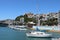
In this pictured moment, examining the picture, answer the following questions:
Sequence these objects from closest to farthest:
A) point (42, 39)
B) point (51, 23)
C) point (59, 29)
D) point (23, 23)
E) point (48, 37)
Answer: point (42, 39) → point (48, 37) → point (59, 29) → point (51, 23) → point (23, 23)

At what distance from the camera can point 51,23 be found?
443 ft

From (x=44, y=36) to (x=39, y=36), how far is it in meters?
1.46

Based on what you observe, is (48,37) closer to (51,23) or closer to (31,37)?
(31,37)

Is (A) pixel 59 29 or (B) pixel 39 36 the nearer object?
(B) pixel 39 36

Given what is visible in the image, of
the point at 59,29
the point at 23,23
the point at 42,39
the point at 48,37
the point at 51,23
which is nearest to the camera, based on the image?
the point at 42,39

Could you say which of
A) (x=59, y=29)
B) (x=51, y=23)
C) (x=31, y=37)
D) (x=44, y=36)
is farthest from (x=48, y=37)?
(x=51, y=23)

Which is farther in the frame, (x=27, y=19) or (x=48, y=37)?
(x=27, y=19)

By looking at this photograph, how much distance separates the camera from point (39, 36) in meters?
61.7

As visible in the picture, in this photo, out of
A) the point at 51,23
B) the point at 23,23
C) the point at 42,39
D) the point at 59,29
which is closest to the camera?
the point at 42,39

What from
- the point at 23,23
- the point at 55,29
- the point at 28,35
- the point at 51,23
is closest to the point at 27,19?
the point at 23,23

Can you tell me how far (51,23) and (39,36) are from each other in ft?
244

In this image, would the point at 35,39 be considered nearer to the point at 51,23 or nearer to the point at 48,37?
the point at 48,37

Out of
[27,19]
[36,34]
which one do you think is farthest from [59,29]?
[27,19]

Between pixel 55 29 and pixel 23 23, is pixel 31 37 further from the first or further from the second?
pixel 23 23
